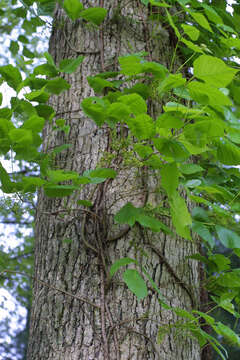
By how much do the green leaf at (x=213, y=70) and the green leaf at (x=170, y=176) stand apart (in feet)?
0.81

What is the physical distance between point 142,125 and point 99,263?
21.7 inches

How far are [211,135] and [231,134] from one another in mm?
135

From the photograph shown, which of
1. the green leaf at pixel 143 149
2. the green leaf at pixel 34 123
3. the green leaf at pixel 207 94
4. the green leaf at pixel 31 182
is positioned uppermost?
the green leaf at pixel 143 149

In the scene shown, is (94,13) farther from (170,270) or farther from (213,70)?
(170,270)

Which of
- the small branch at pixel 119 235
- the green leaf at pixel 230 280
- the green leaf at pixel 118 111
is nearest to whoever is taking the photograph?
the green leaf at pixel 118 111

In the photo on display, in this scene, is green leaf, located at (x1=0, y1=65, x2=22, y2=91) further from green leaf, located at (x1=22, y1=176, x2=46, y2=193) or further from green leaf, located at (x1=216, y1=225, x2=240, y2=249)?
green leaf, located at (x1=216, y1=225, x2=240, y2=249)

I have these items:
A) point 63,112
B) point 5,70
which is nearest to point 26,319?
point 63,112

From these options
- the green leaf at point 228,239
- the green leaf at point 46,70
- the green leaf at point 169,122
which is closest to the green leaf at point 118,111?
the green leaf at point 169,122

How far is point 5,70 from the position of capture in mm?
1303

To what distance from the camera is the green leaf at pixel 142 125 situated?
1.15 metres

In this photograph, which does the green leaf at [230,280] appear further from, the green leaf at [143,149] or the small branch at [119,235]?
the green leaf at [143,149]

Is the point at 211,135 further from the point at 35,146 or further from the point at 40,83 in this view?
the point at 40,83

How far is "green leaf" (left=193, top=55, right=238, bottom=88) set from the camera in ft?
3.30

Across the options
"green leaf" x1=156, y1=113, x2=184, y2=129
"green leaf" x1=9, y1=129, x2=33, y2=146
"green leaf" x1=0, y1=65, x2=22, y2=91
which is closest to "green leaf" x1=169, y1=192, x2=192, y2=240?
"green leaf" x1=156, y1=113, x2=184, y2=129
